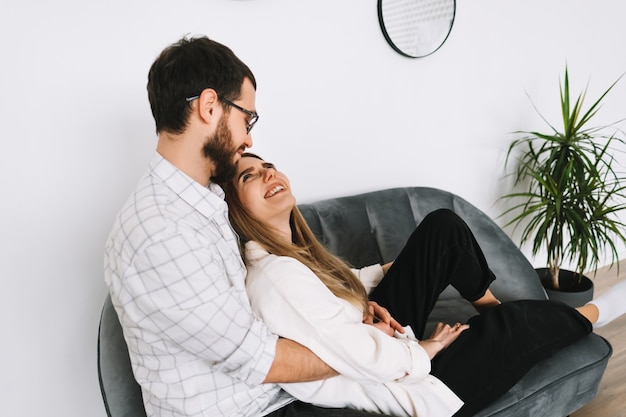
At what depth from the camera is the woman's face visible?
1.43 metres

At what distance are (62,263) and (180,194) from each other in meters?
0.66

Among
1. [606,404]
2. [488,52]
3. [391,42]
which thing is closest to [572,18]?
[488,52]

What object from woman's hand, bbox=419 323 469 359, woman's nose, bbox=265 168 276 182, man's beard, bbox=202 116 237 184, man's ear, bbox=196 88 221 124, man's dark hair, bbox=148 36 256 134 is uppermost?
man's dark hair, bbox=148 36 256 134

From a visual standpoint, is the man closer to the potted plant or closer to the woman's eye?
the woman's eye

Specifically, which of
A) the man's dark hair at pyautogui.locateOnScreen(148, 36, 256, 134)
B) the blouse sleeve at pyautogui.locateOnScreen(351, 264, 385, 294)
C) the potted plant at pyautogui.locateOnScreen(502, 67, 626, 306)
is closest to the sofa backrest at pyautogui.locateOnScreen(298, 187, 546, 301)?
the blouse sleeve at pyautogui.locateOnScreen(351, 264, 385, 294)

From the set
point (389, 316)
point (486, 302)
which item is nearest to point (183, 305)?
point (389, 316)

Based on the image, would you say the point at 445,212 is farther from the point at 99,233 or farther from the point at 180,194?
the point at 99,233

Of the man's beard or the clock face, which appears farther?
the clock face

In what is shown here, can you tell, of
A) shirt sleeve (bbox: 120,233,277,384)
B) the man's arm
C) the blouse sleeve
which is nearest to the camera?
shirt sleeve (bbox: 120,233,277,384)

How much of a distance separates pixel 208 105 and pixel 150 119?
0.59 meters

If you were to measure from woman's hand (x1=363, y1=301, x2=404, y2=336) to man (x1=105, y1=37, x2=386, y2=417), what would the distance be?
0.25 metres

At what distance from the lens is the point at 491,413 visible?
1341mm

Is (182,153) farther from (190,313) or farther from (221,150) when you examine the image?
(190,313)

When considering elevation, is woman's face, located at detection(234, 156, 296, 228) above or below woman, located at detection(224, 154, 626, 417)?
above
